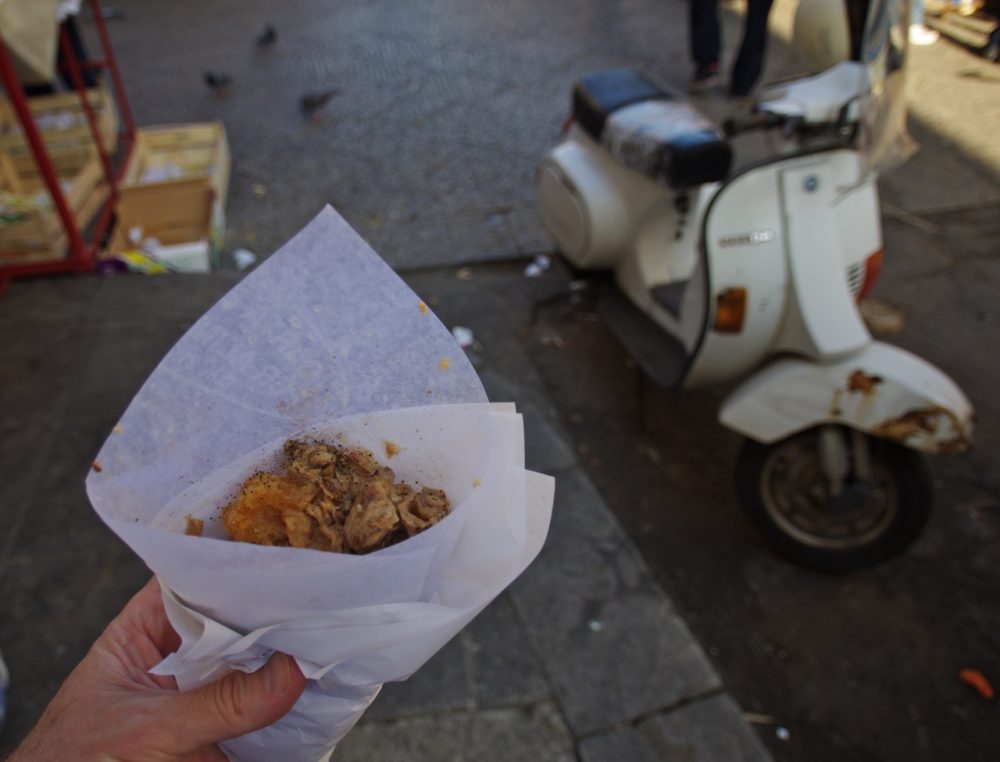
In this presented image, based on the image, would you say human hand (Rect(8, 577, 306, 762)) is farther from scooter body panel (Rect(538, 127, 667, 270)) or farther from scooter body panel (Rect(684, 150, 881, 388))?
scooter body panel (Rect(538, 127, 667, 270))

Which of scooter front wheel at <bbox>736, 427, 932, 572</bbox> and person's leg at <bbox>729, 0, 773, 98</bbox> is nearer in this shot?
scooter front wheel at <bbox>736, 427, 932, 572</bbox>

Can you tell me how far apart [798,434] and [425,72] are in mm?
5392

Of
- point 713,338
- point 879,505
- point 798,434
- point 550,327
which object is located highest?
point 713,338

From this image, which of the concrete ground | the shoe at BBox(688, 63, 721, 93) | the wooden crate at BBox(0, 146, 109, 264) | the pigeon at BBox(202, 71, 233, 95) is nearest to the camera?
the concrete ground

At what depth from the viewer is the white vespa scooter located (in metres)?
2.36

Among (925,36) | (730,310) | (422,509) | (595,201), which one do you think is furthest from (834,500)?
(925,36)

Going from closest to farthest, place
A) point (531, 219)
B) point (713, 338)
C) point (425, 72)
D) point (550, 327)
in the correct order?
point (713, 338) < point (550, 327) < point (531, 219) < point (425, 72)

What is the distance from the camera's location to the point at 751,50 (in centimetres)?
571

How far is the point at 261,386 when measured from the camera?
1096mm

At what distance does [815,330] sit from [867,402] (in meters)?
0.28

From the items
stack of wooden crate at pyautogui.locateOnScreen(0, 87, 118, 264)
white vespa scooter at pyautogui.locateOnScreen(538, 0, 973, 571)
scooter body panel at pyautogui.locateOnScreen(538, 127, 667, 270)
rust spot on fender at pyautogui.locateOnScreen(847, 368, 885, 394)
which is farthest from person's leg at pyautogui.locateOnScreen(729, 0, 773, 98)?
stack of wooden crate at pyautogui.locateOnScreen(0, 87, 118, 264)

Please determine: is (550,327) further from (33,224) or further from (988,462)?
(33,224)

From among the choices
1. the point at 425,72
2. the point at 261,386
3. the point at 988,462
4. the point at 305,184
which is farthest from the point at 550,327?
the point at 425,72

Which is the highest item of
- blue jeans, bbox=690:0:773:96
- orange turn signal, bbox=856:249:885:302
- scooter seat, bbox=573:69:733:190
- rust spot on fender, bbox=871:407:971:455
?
scooter seat, bbox=573:69:733:190
